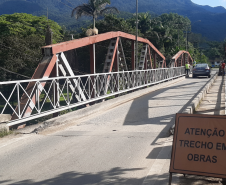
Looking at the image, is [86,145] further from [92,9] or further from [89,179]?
[92,9]

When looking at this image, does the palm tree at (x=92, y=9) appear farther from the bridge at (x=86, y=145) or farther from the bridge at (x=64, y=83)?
the bridge at (x=86, y=145)

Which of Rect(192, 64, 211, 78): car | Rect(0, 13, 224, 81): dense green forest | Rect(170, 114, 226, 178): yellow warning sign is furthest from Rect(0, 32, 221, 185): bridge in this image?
Rect(192, 64, 211, 78): car

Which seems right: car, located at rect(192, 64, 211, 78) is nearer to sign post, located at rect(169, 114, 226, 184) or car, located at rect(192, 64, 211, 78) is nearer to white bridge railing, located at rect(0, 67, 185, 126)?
white bridge railing, located at rect(0, 67, 185, 126)

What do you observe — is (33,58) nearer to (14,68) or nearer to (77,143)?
(14,68)

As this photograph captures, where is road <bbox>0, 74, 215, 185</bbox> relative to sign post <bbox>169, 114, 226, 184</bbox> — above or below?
below

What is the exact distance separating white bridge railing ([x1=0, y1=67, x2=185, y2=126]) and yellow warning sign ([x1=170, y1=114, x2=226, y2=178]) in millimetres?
4217

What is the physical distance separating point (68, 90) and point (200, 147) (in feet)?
20.9

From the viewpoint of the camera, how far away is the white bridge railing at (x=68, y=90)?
7633 millimetres

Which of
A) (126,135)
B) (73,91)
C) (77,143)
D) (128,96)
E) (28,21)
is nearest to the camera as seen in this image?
(77,143)

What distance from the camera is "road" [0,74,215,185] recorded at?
441 cm

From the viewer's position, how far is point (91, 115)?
388 inches

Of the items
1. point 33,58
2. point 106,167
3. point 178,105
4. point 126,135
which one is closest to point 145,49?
point 33,58

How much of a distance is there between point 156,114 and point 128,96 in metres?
4.21

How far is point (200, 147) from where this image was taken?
12.5ft
